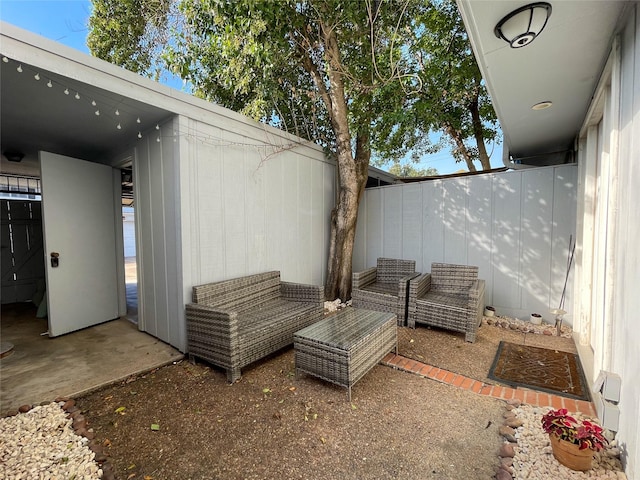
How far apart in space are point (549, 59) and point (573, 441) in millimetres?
2611

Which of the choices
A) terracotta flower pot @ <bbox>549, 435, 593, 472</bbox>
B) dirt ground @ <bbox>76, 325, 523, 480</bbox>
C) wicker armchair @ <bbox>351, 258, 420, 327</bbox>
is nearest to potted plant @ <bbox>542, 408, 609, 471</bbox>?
terracotta flower pot @ <bbox>549, 435, 593, 472</bbox>

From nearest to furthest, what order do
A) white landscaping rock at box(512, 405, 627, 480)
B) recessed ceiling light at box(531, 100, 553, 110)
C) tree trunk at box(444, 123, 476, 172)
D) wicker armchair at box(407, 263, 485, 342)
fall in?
white landscaping rock at box(512, 405, 627, 480) < recessed ceiling light at box(531, 100, 553, 110) < wicker armchair at box(407, 263, 485, 342) < tree trunk at box(444, 123, 476, 172)

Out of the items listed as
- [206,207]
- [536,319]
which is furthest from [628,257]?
[206,207]

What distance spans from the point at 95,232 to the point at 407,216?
4991 mm

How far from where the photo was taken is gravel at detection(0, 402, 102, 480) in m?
1.64

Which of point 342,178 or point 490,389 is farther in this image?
point 342,178

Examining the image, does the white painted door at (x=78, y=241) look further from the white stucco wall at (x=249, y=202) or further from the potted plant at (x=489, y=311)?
the potted plant at (x=489, y=311)

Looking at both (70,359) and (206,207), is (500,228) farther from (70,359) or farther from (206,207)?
(70,359)

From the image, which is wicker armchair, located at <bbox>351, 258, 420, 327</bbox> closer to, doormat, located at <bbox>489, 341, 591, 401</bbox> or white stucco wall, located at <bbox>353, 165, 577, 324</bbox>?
white stucco wall, located at <bbox>353, 165, 577, 324</bbox>

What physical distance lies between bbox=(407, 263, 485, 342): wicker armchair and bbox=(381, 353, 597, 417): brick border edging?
89cm

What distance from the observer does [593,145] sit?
10.4 ft

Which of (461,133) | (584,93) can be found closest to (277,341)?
(584,93)

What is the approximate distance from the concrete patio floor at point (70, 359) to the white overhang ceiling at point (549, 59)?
4.00 metres

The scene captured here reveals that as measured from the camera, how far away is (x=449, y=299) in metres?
3.92
